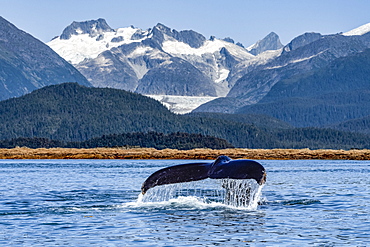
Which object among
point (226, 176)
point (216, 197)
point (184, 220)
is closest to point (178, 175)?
point (226, 176)

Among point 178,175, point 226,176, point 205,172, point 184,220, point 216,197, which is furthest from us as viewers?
point 216,197

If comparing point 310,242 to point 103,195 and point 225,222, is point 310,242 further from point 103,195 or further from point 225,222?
point 103,195

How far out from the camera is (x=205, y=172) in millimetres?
25297

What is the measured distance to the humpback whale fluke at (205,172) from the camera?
24.0m

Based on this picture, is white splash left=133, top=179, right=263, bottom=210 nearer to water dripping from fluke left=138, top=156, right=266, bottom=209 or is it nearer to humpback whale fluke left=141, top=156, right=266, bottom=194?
water dripping from fluke left=138, top=156, right=266, bottom=209

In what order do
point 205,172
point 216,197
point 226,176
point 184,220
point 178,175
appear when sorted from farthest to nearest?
point 216,197 < point 184,220 < point 178,175 < point 205,172 < point 226,176

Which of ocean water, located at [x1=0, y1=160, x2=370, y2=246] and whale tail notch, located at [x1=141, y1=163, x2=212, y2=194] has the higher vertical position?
whale tail notch, located at [x1=141, y1=163, x2=212, y2=194]

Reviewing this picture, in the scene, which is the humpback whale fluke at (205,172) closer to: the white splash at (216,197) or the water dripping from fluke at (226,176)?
the water dripping from fluke at (226,176)

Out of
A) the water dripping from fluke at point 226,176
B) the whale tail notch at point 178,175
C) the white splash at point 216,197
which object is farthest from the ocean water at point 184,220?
the whale tail notch at point 178,175

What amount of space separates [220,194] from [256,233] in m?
15.6

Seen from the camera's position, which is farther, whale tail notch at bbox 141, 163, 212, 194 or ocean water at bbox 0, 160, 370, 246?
whale tail notch at bbox 141, 163, 212, 194

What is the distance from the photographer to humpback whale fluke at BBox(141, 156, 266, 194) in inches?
943

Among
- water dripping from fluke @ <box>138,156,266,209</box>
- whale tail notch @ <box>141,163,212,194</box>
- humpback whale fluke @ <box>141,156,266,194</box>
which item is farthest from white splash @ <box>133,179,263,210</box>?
whale tail notch @ <box>141,163,212,194</box>

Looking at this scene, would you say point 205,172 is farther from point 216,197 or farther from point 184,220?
point 216,197
